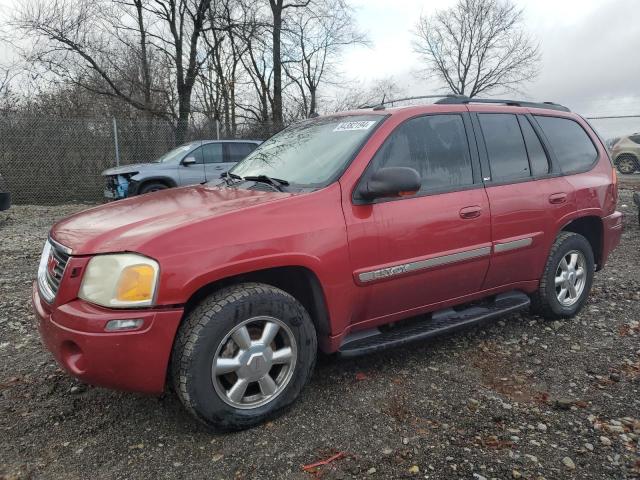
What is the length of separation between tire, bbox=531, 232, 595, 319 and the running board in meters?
0.22

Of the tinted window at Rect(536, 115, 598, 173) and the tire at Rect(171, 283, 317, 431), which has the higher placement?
the tinted window at Rect(536, 115, 598, 173)

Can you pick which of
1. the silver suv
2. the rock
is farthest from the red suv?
the silver suv

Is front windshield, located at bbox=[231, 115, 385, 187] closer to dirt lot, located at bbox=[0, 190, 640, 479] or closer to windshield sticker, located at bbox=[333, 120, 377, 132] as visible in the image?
windshield sticker, located at bbox=[333, 120, 377, 132]

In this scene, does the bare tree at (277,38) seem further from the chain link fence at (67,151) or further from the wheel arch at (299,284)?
the wheel arch at (299,284)

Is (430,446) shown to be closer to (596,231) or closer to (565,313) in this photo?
(565,313)

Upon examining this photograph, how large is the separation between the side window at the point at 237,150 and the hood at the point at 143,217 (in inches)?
324

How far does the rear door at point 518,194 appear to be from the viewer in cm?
346

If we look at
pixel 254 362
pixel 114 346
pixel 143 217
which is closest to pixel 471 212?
pixel 254 362

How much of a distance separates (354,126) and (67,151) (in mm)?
11252

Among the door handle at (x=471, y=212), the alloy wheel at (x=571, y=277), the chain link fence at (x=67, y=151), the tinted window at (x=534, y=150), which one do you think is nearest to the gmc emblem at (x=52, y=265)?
the door handle at (x=471, y=212)

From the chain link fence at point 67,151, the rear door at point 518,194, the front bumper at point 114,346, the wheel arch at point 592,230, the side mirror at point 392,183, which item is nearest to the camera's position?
the front bumper at point 114,346

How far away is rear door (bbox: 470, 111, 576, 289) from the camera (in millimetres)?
3463

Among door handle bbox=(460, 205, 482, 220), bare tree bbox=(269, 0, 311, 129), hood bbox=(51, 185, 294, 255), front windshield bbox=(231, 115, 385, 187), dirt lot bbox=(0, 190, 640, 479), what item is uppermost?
bare tree bbox=(269, 0, 311, 129)

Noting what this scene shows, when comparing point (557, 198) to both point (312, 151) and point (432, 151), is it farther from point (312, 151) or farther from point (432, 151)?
point (312, 151)
